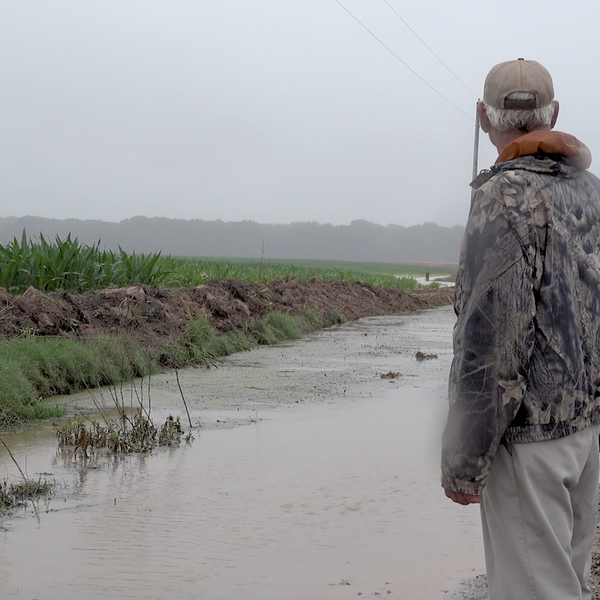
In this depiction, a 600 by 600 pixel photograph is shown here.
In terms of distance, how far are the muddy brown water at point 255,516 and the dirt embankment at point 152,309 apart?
2.33 meters

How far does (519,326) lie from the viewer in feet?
7.27

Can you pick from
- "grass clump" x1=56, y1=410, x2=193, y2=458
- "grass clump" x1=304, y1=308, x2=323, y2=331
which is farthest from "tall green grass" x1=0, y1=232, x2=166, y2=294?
"grass clump" x1=56, y1=410, x2=193, y2=458

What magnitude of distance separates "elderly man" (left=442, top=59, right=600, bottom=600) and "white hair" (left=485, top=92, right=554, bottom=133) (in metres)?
0.09

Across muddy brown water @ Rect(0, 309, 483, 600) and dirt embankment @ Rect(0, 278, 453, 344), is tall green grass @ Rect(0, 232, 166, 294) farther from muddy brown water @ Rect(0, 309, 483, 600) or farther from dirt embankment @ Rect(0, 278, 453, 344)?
muddy brown water @ Rect(0, 309, 483, 600)

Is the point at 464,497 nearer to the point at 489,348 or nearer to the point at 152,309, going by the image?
the point at 489,348

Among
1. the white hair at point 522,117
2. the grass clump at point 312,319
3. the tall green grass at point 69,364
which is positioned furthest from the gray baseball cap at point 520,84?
the grass clump at point 312,319

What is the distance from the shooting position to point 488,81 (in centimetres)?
248

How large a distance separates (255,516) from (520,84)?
3.24 metres

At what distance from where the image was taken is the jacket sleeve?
7.23 ft

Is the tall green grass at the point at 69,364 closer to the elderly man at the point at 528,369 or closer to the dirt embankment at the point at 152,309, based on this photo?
the dirt embankment at the point at 152,309

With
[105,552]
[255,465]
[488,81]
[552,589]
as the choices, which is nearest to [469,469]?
[552,589]

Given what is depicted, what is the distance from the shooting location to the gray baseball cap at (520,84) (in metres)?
2.40

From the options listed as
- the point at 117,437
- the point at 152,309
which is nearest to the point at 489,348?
the point at 117,437

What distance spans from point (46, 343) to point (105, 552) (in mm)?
5367
